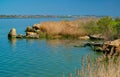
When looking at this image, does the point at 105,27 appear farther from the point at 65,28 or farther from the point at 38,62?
the point at 38,62

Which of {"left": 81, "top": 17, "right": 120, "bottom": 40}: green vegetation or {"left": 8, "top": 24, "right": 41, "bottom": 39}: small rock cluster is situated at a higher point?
{"left": 81, "top": 17, "right": 120, "bottom": 40}: green vegetation

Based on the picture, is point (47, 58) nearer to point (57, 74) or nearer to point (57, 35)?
point (57, 74)

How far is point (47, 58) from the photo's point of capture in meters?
18.1

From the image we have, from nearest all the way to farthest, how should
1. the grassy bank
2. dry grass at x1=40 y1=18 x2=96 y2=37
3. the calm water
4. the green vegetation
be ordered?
1. the calm water
2. the green vegetation
3. the grassy bank
4. dry grass at x1=40 y1=18 x2=96 y2=37

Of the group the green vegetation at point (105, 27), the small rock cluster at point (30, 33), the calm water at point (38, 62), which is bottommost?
the calm water at point (38, 62)

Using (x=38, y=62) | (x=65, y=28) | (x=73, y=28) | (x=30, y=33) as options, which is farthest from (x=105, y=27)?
(x=38, y=62)

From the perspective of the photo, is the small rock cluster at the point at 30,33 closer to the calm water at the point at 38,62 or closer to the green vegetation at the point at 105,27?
the green vegetation at the point at 105,27

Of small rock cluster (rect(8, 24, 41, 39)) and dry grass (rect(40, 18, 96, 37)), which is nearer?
small rock cluster (rect(8, 24, 41, 39))

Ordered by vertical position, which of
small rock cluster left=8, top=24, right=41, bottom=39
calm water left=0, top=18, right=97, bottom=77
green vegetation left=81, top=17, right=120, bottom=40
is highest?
green vegetation left=81, top=17, right=120, bottom=40

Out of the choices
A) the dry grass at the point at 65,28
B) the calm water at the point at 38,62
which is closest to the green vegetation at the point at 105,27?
the dry grass at the point at 65,28

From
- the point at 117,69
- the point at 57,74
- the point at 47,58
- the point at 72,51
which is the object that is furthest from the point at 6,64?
the point at 117,69

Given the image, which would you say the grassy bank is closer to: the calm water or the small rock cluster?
the small rock cluster

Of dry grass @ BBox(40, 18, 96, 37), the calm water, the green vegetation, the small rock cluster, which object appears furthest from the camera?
dry grass @ BBox(40, 18, 96, 37)

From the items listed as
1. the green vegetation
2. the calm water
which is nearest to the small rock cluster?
the green vegetation
